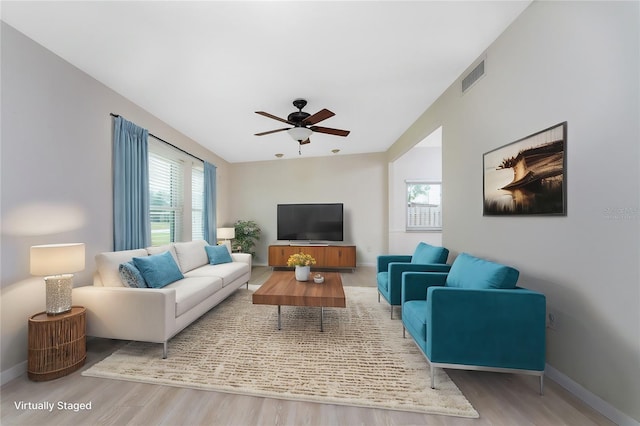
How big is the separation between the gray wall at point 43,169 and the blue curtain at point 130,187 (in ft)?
0.30

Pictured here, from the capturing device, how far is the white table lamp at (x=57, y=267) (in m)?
1.84

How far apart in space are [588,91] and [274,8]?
84.9 inches

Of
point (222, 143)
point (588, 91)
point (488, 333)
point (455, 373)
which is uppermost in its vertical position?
point (222, 143)

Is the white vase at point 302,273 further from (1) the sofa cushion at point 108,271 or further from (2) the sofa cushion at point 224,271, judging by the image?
(1) the sofa cushion at point 108,271

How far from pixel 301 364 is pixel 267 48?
9.00 ft

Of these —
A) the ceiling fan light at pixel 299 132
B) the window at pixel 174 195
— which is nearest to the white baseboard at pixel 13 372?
the window at pixel 174 195

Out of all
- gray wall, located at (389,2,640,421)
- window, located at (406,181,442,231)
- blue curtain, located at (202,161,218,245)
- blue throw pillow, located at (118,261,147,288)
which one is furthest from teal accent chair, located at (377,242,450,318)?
blue curtain, located at (202,161,218,245)

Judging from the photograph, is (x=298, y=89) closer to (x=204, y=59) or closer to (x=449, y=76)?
(x=204, y=59)

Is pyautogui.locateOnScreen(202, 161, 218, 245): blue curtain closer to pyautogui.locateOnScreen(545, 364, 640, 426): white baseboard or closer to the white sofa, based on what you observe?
the white sofa

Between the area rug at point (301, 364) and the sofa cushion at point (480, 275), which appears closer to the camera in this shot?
the area rug at point (301, 364)

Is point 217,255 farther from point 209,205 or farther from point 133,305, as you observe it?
point 133,305

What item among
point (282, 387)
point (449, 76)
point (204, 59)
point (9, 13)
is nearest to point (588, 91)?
point (449, 76)

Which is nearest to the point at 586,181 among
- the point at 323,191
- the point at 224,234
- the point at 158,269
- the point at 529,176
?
the point at 529,176

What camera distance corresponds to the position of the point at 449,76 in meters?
2.82
